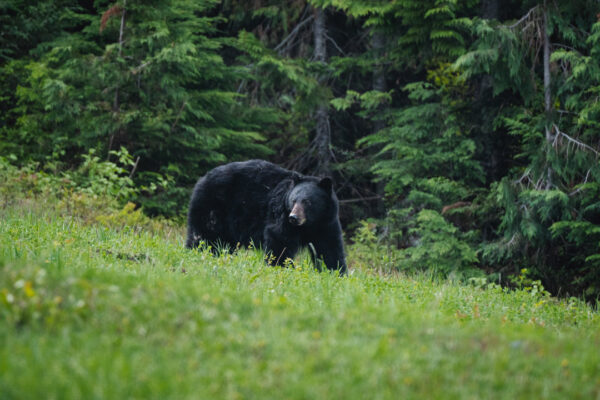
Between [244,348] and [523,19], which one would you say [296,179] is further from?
[523,19]

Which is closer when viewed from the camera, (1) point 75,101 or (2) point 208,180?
(2) point 208,180

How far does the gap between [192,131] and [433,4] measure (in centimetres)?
636

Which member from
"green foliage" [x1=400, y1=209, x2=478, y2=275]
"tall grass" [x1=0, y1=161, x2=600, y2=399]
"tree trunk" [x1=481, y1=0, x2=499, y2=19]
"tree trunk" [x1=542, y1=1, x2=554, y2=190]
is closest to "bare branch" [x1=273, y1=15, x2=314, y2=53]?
"tree trunk" [x1=481, y1=0, x2=499, y2=19]

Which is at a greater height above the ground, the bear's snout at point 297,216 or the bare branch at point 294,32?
the bare branch at point 294,32

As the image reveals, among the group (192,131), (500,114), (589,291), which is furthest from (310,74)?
(589,291)

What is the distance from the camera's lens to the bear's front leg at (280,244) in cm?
708

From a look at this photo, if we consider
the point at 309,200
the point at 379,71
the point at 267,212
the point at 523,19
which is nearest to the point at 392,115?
the point at 379,71

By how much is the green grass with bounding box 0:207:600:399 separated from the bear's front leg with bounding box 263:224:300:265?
2.78 m

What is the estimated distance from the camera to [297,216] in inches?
259

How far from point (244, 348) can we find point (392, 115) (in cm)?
1139

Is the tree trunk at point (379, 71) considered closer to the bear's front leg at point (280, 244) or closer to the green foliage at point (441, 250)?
the green foliage at point (441, 250)

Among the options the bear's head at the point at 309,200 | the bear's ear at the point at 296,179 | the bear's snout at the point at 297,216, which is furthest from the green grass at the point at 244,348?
the bear's ear at the point at 296,179

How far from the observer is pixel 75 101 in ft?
40.9

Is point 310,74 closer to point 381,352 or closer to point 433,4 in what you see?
point 433,4
